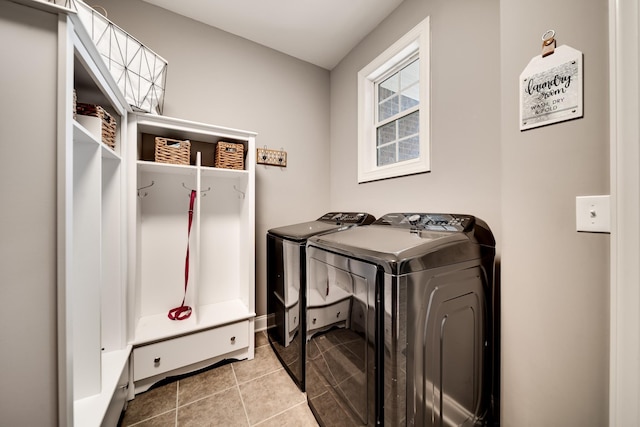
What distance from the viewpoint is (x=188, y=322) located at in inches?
72.7

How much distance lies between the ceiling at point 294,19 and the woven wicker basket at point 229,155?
1.17 meters

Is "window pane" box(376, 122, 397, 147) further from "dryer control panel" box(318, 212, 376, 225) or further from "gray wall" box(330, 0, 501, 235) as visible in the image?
"dryer control panel" box(318, 212, 376, 225)

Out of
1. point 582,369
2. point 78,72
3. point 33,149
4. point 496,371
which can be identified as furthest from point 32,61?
point 496,371

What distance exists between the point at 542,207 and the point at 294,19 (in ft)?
7.85

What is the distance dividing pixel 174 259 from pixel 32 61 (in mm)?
1671

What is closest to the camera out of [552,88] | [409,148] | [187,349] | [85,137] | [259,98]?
[552,88]

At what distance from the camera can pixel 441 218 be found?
1.44 m

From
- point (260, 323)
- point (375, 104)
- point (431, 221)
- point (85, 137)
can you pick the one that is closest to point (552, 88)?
point (431, 221)

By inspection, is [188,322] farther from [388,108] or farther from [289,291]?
[388,108]

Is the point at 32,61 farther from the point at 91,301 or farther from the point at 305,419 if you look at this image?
the point at 305,419

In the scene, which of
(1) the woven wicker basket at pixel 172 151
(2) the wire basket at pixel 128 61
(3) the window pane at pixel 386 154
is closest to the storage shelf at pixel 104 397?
(1) the woven wicker basket at pixel 172 151

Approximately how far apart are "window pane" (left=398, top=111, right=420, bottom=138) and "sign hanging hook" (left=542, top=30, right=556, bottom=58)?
1053 mm

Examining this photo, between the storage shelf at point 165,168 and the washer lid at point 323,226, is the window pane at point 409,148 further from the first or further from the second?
the storage shelf at point 165,168

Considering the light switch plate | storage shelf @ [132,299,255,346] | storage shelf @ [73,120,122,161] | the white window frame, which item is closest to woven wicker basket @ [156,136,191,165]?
storage shelf @ [73,120,122,161]
